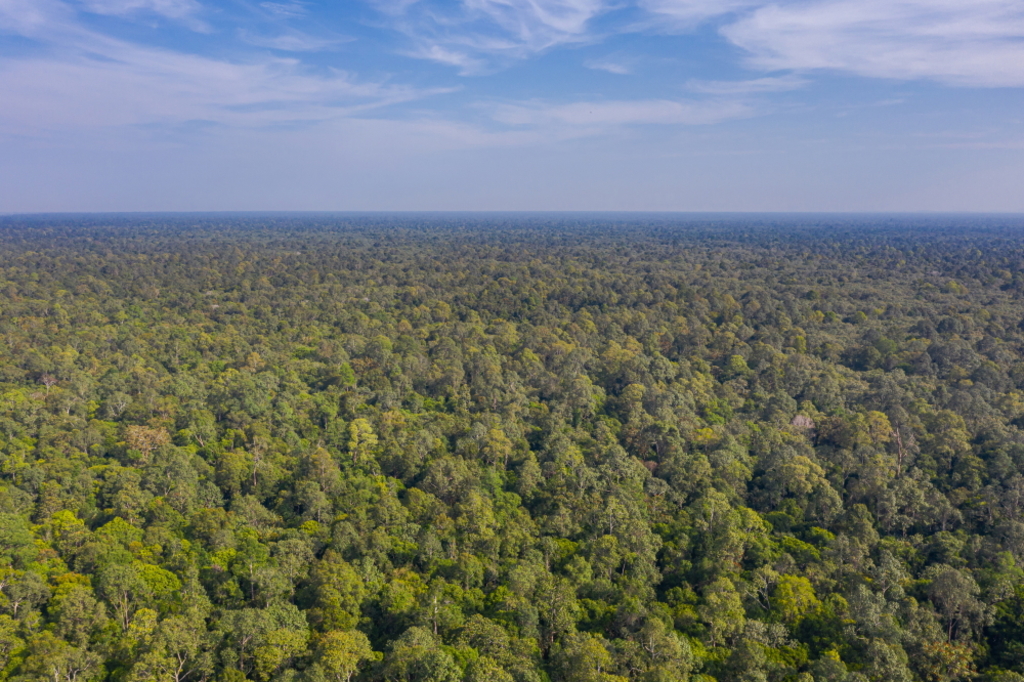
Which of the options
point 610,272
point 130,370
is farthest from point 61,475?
point 610,272

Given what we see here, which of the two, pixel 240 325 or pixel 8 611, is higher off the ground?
pixel 240 325

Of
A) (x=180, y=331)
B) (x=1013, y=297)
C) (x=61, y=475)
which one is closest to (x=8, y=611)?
(x=61, y=475)

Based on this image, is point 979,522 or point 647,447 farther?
point 647,447

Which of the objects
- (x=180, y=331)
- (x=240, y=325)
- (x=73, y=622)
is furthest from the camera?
(x=240, y=325)

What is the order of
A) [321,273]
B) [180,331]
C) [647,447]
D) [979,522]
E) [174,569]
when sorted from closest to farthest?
1. [174,569]
2. [979,522]
3. [647,447]
4. [180,331]
5. [321,273]

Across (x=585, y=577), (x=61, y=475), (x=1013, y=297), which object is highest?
(x=1013, y=297)

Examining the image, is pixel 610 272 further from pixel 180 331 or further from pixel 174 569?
pixel 174 569
